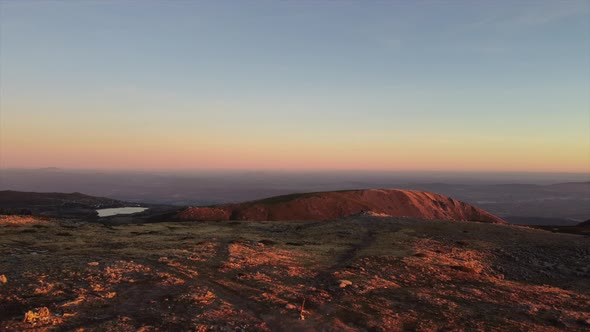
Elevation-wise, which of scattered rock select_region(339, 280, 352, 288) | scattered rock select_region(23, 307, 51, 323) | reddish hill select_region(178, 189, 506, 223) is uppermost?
scattered rock select_region(23, 307, 51, 323)

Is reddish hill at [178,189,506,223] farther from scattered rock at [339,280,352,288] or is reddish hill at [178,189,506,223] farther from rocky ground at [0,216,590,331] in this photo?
scattered rock at [339,280,352,288]

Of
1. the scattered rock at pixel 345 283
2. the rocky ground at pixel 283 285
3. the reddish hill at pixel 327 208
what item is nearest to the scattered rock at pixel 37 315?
the rocky ground at pixel 283 285

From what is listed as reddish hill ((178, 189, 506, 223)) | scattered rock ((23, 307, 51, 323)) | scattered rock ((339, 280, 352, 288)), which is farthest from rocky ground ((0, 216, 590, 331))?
reddish hill ((178, 189, 506, 223))

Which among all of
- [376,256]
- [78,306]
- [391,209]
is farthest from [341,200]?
[78,306]

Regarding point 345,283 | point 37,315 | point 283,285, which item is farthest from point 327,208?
point 37,315

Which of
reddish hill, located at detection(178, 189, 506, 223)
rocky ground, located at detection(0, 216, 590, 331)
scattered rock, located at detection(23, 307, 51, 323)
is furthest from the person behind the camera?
reddish hill, located at detection(178, 189, 506, 223)

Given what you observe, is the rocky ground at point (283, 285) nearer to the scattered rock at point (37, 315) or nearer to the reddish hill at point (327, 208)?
the scattered rock at point (37, 315)
